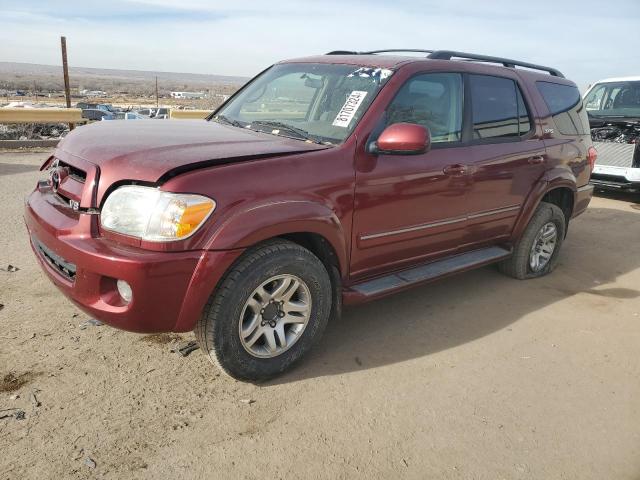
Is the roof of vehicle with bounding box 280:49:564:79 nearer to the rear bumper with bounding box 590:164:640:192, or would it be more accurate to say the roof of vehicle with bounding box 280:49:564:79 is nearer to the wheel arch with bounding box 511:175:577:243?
the wheel arch with bounding box 511:175:577:243

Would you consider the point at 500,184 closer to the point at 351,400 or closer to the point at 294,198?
the point at 294,198

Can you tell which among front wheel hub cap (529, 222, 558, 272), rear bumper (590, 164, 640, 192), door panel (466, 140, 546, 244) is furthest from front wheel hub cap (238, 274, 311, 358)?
rear bumper (590, 164, 640, 192)

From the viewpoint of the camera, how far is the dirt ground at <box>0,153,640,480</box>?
7.82 feet

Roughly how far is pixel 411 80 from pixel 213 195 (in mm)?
1681

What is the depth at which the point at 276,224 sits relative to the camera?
272 centimetres

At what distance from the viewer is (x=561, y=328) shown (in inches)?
153

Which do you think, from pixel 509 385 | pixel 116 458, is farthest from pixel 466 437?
pixel 116 458

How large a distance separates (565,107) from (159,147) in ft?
12.7

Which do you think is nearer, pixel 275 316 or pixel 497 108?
pixel 275 316

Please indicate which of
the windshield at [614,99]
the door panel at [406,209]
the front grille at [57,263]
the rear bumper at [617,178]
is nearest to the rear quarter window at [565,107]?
the door panel at [406,209]

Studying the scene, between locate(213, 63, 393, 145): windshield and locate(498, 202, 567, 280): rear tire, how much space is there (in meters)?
2.17

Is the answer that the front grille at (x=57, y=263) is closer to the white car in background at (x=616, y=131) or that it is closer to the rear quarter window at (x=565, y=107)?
the rear quarter window at (x=565, y=107)

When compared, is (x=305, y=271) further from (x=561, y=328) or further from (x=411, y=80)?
(x=561, y=328)

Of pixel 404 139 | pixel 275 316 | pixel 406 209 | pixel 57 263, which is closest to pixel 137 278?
pixel 57 263
